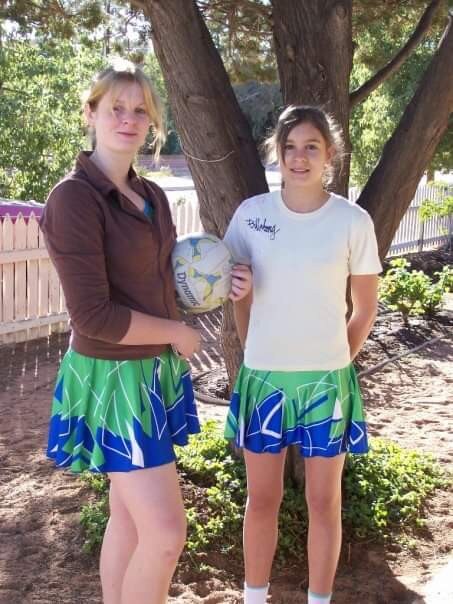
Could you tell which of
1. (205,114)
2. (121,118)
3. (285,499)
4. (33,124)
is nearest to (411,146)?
(205,114)

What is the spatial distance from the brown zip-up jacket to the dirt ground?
1450mm

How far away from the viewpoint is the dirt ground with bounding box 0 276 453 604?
3.56 m

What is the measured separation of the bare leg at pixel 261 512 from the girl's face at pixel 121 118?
126 cm

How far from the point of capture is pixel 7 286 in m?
8.05

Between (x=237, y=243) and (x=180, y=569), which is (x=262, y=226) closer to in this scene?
(x=237, y=243)

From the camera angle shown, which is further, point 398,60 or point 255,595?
point 398,60

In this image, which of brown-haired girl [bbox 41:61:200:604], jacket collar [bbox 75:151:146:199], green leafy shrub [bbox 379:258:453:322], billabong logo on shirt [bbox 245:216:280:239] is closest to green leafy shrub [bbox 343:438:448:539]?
brown-haired girl [bbox 41:61:200:604]

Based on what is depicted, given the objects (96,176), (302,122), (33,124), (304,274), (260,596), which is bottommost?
(260,596)

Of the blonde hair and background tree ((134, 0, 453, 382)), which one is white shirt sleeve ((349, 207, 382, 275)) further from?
background tree ((134, 0, 453, 382))

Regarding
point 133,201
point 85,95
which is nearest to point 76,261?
point 133,201

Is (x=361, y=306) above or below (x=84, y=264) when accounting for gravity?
below

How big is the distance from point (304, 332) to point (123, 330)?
0.77 m

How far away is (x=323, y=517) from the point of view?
3.00 metres

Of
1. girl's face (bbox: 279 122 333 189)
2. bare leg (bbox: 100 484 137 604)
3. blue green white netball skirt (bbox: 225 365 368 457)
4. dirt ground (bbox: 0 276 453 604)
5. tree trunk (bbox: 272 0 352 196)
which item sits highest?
tree trunk (bbox: 272 0 352 196)
